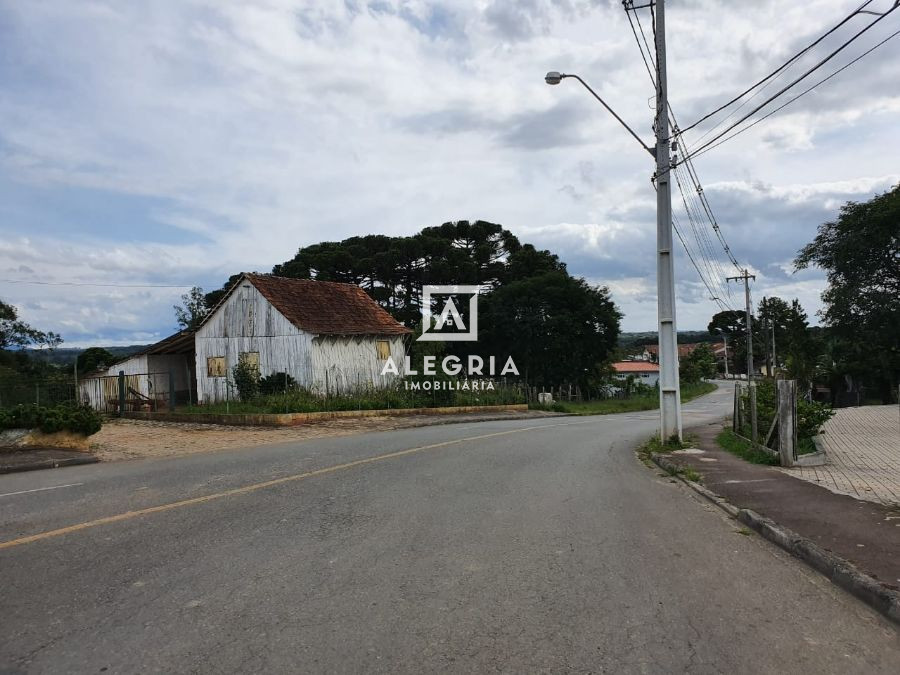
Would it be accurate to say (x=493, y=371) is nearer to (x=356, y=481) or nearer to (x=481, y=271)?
(x=481, y=271)

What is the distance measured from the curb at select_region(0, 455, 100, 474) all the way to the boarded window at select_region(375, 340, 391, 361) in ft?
58.9

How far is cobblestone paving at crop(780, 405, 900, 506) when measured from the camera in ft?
28.7

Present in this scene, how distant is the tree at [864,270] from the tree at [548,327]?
18.8 m

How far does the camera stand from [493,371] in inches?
2077

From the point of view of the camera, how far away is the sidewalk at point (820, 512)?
5.75 metres

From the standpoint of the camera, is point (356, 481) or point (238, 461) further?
point (238, 461)

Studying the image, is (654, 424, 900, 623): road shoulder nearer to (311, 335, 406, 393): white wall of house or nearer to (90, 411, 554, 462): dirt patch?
(90, 411, 554, 462): dirt patch

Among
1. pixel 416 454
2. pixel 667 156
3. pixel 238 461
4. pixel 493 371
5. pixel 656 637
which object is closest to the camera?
pixel 656 637

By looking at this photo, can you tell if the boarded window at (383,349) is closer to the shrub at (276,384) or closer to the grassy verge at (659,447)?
the shrub at (276,384)

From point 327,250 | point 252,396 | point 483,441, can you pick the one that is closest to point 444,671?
point 483,441

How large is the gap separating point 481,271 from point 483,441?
1643 inches

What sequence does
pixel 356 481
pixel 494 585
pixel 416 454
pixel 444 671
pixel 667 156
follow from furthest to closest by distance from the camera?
pixel 667 156 → pixel 416 454 → pixel 356 481 → pixel 494 585 → pixel 444 671

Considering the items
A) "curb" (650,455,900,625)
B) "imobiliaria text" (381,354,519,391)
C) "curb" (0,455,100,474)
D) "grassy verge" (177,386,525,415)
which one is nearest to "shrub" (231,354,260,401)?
"grassy verge" (177,386,525,415)

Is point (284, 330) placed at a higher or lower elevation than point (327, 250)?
lower
